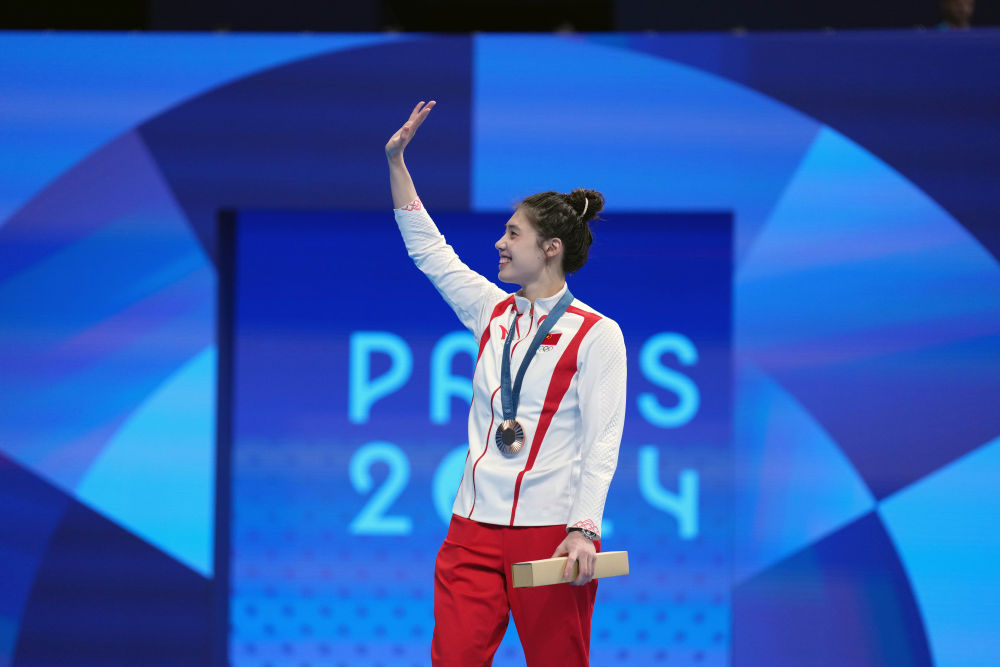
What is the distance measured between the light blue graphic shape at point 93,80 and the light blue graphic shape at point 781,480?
6.77 ft

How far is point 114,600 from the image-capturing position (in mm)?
4043

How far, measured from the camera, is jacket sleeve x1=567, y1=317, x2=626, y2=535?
2.52 metres

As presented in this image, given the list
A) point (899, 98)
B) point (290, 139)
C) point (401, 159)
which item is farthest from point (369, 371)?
point (899, 98)

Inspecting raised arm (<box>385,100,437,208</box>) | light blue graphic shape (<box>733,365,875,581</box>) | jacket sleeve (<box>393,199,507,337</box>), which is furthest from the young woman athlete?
light blue graphic shape (<box>733,365,875,581</box>)

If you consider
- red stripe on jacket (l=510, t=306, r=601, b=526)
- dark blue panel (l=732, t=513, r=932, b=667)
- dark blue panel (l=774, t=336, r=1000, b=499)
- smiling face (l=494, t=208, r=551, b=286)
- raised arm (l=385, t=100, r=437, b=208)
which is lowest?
dark blue panel (l=732, t=513, r=932, b=667)

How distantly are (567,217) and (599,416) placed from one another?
54 centimetres

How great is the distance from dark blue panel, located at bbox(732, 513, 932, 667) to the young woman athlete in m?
1.52

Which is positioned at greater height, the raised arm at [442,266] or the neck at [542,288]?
the raised arm at [442,266]

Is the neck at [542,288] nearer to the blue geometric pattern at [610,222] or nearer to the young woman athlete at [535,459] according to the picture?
the young woman athlete at [535,459]

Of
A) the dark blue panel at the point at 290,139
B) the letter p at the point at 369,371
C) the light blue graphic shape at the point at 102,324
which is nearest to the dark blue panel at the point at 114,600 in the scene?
the light blue graphic shape at the point at 102,324

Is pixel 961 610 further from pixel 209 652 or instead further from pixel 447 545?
pixel 209 652

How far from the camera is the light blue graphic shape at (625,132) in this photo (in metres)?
3.98

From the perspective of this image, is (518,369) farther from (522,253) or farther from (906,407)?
(906,407)

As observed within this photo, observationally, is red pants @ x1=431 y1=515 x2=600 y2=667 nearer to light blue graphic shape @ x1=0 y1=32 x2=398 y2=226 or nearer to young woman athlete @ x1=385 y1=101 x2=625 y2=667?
young woman athlete @ x1=385 y1=101 x2=625 y2=667
